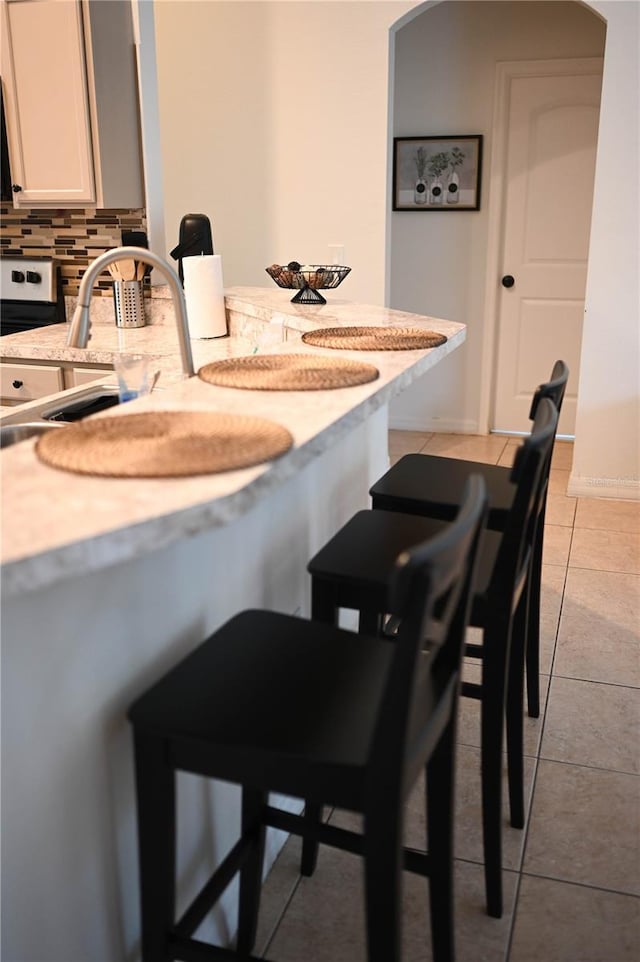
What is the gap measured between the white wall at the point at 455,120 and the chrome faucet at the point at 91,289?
12.4ft

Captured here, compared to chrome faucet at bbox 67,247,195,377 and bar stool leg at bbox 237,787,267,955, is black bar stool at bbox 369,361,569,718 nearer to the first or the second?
chrome faucet at bbox 67,247,195,377

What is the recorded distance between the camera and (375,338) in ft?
7.06

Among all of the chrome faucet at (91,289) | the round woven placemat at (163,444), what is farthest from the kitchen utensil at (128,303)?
the round woven placemat at (163,444)

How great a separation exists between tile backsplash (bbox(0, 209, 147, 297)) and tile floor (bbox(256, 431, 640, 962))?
8.06ft

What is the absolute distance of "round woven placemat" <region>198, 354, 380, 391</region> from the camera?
5.31 ft

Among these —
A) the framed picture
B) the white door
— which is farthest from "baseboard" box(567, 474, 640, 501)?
the framed picture

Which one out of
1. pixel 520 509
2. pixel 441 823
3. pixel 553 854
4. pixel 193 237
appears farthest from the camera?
pixel 193 237

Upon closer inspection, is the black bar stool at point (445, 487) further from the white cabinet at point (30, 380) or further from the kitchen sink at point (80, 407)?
the white cabinet at point (30, 380)

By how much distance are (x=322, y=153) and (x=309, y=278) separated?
6.48 ft

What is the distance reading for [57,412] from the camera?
2.37m

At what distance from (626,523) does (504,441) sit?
58.0 inches

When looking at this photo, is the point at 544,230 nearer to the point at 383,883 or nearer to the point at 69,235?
the point at 69,235

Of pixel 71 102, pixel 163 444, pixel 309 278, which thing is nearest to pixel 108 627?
pixel 163 444

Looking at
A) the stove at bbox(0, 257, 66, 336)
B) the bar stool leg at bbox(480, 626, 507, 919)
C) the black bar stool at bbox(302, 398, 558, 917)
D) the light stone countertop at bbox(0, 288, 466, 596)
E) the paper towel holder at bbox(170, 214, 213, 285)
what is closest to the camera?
the light stone countertop at bbox(0, 288, 466, 596)
